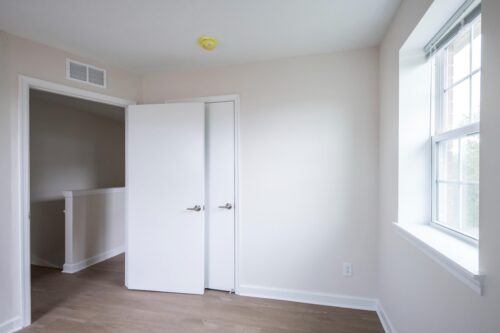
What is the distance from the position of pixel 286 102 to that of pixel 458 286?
2.02m

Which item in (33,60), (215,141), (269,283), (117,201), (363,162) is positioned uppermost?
(33,60)

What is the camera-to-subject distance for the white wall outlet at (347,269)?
8.55 ft

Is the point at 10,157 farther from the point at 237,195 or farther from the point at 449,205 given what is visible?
the point at 449,205

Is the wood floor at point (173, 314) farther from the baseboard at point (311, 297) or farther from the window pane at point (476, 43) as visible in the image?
the window pane at point (476, 43)

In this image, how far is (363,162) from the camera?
257cm

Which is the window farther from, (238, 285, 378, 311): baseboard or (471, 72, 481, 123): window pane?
(238, 285, 378, 311): baseboard

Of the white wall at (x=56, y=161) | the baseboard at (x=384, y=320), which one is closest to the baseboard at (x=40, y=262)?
the white wall at (x=56, y=161)

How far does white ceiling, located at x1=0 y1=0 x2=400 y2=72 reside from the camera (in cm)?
186

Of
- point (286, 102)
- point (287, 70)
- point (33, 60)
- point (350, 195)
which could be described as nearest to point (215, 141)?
point (286, 102)

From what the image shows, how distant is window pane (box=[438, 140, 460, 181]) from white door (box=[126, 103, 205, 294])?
Result: 2001 mm

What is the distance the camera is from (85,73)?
2.69 m

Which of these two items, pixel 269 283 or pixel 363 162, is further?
pixel 269 283

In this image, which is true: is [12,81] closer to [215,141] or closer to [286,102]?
[215,141]

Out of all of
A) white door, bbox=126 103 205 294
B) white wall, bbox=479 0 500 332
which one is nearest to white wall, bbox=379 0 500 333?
white wall, bbox=479 0 500 332
